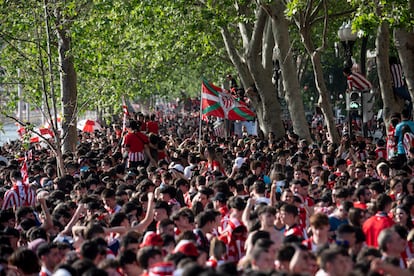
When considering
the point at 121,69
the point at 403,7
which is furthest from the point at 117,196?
the point at 121,69

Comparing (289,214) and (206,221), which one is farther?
(206,221)

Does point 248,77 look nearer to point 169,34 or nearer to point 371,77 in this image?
point 169,34

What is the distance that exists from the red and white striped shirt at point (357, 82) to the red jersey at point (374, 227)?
1442 cm

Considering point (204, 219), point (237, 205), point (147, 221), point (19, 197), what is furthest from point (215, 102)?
point (204, 219)

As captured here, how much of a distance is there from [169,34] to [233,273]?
20.6 metres

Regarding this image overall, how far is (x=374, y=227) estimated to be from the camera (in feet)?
33.4

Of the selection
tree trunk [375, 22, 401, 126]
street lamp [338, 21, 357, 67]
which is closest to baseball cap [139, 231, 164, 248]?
tree trunk [375, 22, 401, 126]

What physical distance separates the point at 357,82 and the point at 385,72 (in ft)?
4.92

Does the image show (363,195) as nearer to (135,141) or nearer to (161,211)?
(161,211)

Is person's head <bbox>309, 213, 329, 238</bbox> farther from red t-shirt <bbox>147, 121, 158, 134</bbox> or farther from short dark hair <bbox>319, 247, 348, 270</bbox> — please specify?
red t-shirt <bbox>147, 121, 158, 134</bbox>

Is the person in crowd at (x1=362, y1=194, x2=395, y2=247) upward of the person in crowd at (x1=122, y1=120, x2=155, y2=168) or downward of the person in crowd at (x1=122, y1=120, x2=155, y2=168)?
downward

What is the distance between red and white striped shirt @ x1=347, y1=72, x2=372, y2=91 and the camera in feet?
80.6

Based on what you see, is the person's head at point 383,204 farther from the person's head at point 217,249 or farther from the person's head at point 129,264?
A: the person's head at point 129,264

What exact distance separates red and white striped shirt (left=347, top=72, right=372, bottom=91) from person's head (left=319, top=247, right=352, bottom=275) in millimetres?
16991
